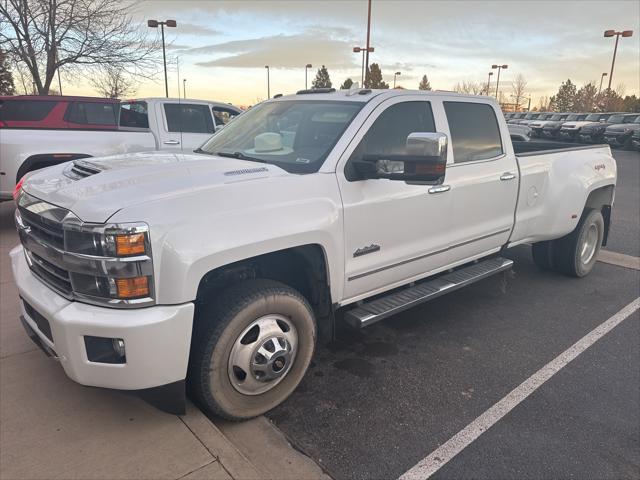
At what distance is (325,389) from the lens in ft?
11.5

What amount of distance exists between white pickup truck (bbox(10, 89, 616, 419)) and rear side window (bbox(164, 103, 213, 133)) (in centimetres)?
512

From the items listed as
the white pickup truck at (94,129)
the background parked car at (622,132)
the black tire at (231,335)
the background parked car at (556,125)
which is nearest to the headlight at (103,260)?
the black tire at (231,335)

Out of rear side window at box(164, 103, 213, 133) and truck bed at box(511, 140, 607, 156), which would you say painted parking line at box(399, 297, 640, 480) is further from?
rear side window at box(164, 103, 213, 133)

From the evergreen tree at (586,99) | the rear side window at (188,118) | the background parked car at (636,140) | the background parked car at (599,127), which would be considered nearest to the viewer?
the rear side window at (188,118)

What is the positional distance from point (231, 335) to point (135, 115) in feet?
23.6

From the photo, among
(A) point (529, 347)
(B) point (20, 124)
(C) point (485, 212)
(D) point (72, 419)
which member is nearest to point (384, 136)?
(C) point (485, 212)

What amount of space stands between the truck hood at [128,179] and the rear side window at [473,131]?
1803 mm

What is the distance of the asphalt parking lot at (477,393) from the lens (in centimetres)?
280

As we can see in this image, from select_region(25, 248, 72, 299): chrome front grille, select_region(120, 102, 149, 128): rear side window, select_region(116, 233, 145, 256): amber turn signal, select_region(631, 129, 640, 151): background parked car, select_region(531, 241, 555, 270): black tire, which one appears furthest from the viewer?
select_region(631, 129, 640, 151): background parked car

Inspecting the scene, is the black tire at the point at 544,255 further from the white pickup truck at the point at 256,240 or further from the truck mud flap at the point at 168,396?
the truck mud flap at the point at 168,396

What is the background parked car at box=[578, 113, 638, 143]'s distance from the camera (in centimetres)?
2784

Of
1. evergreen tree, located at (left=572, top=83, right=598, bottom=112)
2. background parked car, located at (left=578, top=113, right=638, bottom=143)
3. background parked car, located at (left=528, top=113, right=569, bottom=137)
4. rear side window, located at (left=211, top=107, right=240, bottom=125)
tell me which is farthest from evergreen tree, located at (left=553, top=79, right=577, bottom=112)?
rear side window, located at (left=211, top=107, right=240, bottom=125)

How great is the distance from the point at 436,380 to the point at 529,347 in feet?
3.44

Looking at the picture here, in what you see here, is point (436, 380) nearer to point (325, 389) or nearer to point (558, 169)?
point (325, 389)
